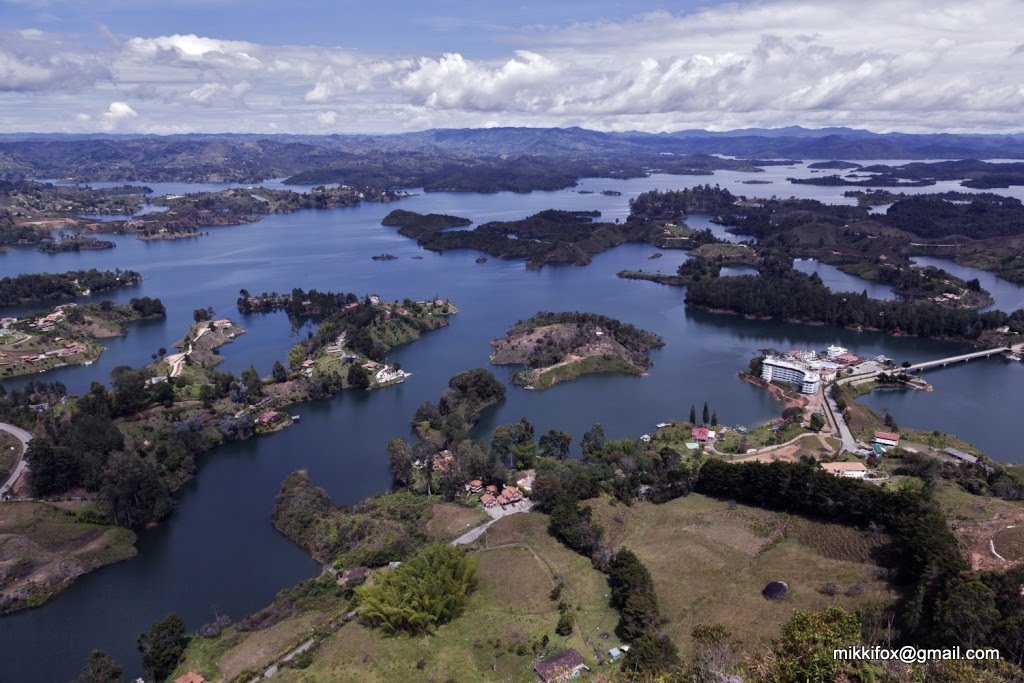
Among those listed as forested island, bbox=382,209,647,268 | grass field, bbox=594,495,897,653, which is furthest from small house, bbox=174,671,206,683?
forested island, bbox=382,209,647,268

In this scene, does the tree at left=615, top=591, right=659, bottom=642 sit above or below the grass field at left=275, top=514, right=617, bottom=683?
above

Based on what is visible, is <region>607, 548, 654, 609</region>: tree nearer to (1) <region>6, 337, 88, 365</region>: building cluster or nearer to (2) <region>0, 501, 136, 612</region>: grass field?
(2) <region>0, 501, 136, 612</region>: grass field

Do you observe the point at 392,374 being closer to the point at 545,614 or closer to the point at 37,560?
the point at 37,560

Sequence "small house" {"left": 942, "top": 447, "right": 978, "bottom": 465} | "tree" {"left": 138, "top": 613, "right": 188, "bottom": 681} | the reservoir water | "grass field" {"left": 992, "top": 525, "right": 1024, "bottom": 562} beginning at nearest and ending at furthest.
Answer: "tree" {"left": 138, "top": 613, "right": 188, "bottom": 681}, "grass field" {"left": 992, "top": 525, "right": 1024, "bottom": 562}, the reservoir water, "small house" {"left": 942, "top": 447, "right": 978, "bottom": 465}

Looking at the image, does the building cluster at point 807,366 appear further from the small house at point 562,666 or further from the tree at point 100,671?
the tree at point 100,671

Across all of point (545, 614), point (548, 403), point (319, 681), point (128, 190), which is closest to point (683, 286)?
point (548, 403)

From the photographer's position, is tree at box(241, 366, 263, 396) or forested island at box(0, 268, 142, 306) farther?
forested island at box(0, 268, 142, 306)

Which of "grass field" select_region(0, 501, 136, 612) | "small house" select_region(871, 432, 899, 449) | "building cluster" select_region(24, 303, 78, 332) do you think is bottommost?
"grass field" select_region(0, 501, 136, 612)
